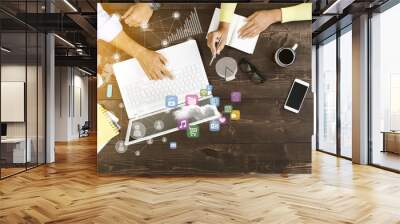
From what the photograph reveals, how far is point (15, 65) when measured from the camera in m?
7.23

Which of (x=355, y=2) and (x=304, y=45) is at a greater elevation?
(x=355, y=2)

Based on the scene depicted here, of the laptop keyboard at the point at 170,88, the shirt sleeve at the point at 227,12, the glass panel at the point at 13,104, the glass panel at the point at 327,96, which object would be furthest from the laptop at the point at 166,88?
the glass panel at the point at 327,96

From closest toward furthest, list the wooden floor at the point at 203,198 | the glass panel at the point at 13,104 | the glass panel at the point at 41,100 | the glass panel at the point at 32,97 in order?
the wooden floor at the point at 203,198 → the glass panel at the point at 13,104 → the glass panel at the point at 32,97 → the glass panel at the point at 41,100

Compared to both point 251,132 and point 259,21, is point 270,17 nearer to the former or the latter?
point 259,21

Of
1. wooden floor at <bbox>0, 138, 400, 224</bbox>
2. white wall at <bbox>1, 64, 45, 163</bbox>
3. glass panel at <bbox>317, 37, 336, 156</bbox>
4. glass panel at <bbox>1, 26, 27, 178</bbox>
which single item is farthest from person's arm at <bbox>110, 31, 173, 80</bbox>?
glass panel at <bbox>317, 37, 336, 156</bbox>

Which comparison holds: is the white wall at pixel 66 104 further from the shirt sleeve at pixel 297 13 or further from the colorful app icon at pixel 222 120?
the shirt sleeve at pixel 297 13

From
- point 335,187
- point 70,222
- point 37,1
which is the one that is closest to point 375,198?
point 335,187

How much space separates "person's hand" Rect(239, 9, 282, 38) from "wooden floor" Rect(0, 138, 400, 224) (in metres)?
2.41

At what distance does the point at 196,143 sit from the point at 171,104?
2.55 feet

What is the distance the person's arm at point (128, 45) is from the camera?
A: 6.30m

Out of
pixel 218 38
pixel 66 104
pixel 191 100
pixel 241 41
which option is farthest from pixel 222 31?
pixel 66 104

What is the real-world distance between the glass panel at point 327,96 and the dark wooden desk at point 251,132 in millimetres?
3872

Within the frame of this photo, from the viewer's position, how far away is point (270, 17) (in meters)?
6.35

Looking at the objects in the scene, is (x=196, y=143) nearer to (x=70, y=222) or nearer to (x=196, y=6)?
(x=196, y=6)
